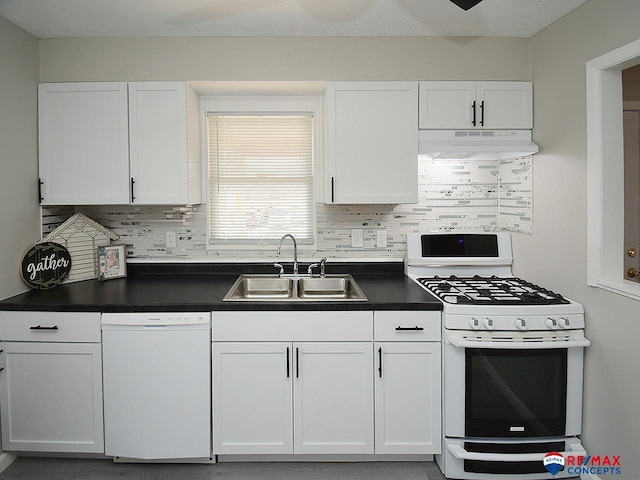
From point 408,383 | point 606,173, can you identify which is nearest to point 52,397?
point 408,383

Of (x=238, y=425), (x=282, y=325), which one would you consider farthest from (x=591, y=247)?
(x=238, y=425)

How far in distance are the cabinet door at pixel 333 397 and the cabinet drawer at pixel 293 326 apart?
5 centimetres

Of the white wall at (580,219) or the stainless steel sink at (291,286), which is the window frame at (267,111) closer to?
the stainless steel sink at (291,286)

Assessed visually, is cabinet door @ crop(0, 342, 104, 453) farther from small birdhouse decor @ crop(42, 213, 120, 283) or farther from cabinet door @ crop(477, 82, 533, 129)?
cabinet door @ crop(477, 82, 533, 129)

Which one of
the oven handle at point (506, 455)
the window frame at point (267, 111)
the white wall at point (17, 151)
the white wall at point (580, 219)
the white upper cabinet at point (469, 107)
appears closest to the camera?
the white wall at point (580, 219)

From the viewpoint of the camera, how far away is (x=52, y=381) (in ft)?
8.21

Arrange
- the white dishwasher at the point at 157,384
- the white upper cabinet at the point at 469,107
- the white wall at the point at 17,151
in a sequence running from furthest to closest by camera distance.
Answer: the white upper cabinet at the point at 469,107 → the white wall at the point at 17,151 → the white dishwasher at the point at 157,384

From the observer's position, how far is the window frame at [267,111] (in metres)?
3.19

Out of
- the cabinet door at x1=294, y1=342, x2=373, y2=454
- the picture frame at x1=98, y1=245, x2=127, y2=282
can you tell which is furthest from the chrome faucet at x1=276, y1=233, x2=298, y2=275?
the picture frame at x1=98, y1=245, x2=127, y2=282

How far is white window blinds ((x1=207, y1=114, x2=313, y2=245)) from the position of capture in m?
3.25

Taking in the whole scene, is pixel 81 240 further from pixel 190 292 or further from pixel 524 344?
pixel 524 344

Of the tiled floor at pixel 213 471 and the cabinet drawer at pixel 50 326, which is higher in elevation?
the cabinet drawer at pixel 50 326

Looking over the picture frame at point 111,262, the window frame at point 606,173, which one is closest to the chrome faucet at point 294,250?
the picture frame at point 111,262

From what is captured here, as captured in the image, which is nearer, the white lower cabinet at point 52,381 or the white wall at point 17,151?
the white lower cabinet at point 52,381
